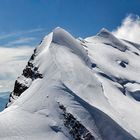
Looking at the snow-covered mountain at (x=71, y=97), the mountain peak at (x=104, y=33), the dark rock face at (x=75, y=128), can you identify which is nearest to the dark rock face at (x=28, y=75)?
the snow-covered mountain at (x=71, y=97)

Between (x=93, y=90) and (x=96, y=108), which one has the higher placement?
(x=93, y=90)

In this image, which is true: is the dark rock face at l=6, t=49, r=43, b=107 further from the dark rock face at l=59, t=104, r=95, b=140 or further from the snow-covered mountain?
the dark rock face at l=59, t=104, r=95, b=140

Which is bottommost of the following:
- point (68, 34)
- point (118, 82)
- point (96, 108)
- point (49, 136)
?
point (49, 136)

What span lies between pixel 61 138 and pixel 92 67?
3959 cm

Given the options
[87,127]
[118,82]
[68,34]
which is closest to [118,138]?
[87,127]

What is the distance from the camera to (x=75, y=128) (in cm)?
8275

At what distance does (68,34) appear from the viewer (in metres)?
119

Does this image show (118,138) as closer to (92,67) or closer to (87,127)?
(87,127)

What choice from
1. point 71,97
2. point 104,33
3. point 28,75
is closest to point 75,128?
point 71,97

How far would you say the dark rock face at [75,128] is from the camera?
82.1 meters

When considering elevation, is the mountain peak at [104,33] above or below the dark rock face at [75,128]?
above

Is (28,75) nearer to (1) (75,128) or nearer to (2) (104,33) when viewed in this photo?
(1) (75,128)

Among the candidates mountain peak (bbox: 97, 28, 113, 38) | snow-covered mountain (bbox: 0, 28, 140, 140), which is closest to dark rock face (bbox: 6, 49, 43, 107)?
snow-covered mountain (bbox: 0, 28, 140, 140)

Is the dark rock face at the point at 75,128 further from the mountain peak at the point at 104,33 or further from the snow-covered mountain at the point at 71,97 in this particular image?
the mountain peak at the point at 104,33
